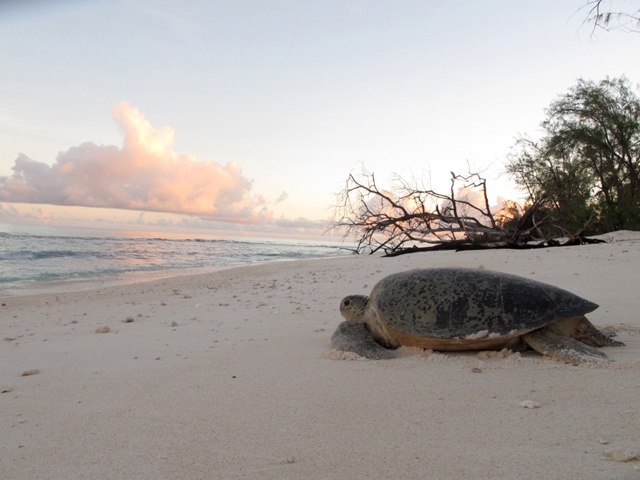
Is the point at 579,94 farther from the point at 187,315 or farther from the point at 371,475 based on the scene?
the point at 371,475

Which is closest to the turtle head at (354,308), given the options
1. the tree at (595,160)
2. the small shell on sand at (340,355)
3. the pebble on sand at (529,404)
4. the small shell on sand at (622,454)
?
the small shell on sand at (340,355)

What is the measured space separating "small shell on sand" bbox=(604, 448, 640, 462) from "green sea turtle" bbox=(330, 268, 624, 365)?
5.10 ft

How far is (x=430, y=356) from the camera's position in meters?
3.77

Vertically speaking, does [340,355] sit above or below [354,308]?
below

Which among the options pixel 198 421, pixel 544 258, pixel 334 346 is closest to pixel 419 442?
pixel 198 421

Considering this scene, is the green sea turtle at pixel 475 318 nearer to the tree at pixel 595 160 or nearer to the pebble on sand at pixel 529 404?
the pebble on sand at pixel 529 404

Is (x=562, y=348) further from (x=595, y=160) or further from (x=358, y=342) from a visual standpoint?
(x=595, y=160)

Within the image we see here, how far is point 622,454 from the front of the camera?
1871 mm

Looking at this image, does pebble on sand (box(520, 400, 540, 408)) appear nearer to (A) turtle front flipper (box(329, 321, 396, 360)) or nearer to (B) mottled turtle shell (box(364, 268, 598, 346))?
(B) mottled turtle shell (box(364, 268, 598, 346))

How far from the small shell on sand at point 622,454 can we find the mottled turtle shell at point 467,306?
1.68m

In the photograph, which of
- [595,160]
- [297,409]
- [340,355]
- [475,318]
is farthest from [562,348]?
[595,160]

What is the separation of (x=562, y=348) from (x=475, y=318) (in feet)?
2.16

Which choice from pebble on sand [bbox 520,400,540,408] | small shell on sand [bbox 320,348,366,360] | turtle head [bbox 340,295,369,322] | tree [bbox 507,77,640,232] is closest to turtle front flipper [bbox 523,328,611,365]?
pebble on sand [bbox 520,400,540,408]

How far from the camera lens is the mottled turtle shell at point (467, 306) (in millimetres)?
3645
